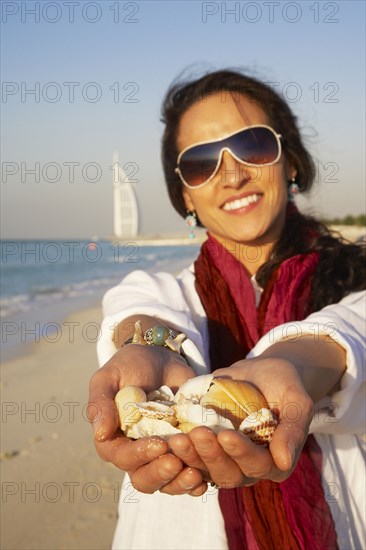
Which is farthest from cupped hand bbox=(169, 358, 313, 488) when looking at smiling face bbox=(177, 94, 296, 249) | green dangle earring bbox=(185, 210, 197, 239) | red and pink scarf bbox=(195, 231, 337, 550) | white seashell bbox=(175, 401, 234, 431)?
green dangle earring bbox=(185, 210, 197, 239)

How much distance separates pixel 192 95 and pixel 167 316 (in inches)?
45.9

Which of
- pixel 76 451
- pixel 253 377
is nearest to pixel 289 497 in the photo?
pixel 253 377

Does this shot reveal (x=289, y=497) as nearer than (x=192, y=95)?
Yes

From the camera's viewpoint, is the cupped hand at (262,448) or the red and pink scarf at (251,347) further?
the red and pink scarf at (251,347)

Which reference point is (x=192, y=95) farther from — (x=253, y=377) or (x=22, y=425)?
(x=22, y=425)

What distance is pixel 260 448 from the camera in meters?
1.27

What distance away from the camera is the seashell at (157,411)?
A: 1477 millimetres

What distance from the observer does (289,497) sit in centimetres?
211

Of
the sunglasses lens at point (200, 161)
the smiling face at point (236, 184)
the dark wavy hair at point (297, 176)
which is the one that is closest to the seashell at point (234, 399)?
the dark wavy hair at point (297, 176)

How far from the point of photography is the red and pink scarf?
2.08m

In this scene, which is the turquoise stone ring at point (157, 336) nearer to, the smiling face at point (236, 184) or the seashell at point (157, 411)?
the seashell at point (157, 411)

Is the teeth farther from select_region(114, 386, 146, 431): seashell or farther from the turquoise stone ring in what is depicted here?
select_region(114, 386, 146, 431): seashell

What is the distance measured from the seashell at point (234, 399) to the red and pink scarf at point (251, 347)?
2.31ft

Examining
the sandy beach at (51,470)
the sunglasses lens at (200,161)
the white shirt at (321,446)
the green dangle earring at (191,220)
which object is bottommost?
the sandy beach at (51,470)
